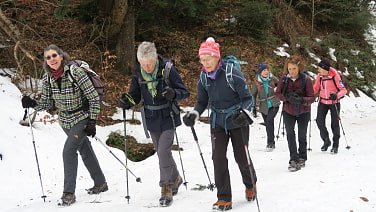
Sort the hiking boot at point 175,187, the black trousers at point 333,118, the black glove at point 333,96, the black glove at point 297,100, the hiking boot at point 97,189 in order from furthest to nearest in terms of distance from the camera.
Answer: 1. the black trousers at point 333,118
2. the black glove at point 333,96
3. the black glove at point 297,100
4. the hiking boot at point 97,189
5. the hiking boot at point 175,187

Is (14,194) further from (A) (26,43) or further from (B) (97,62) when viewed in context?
(B) (97,62)

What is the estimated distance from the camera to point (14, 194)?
6160 mm

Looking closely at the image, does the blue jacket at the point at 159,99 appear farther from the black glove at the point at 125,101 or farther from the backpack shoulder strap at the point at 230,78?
the backpack shoulder strap at the point at 230,78

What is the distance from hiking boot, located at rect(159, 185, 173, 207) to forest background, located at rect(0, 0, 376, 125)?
542 centimetres

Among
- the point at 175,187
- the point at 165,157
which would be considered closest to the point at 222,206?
the point at 165,157

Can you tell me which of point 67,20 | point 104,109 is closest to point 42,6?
point 67,20

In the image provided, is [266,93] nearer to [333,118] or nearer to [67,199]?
[333,118]

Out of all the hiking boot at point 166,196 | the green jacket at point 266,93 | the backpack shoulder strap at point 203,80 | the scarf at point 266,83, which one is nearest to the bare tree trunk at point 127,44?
the green jacket at point 266,93

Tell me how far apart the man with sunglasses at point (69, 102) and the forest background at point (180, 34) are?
4.00 metres

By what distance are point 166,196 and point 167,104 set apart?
132 centimetres

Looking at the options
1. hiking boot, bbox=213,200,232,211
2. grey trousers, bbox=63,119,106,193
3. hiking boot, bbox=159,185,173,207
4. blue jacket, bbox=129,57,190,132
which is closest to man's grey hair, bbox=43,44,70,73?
grey trousers, bbox=63,119,106,193

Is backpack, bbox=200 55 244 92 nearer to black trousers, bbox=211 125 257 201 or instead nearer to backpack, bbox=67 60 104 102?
black trousers, bbox=211 125 257 201

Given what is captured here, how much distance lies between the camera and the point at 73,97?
525 centimetres

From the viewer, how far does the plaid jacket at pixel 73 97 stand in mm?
5227
